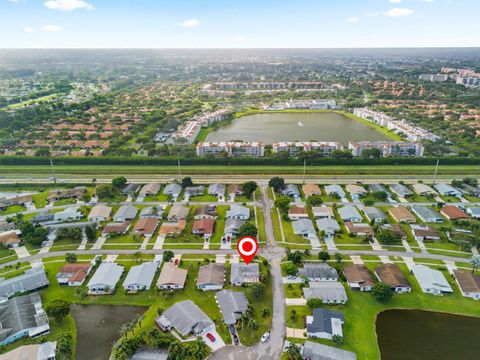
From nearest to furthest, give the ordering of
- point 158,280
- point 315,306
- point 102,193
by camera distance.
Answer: point 315,306 → point 158,280 → point 102,193

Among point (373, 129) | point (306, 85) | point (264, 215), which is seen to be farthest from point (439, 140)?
point (306, 85)

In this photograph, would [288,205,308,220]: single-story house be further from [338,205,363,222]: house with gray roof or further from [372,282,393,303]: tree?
[372,282,393,303]: tree

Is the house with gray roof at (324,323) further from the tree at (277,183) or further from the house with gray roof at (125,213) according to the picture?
the house with gray roof at (125,213)

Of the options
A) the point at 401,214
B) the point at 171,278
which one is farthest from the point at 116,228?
the point at 401,214

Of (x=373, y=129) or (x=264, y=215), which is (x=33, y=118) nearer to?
(x=264, y=215)

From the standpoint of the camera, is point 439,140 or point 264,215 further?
point 439,140

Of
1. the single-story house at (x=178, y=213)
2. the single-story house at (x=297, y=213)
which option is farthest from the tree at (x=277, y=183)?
the single-story house at (x=178, y=213)

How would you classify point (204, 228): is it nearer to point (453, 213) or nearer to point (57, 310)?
point (57, 310)
